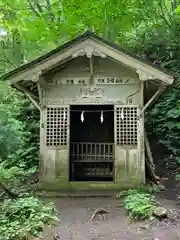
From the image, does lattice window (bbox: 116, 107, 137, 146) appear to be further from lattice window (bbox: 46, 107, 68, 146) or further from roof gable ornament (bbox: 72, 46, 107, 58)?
roof gable ornament (bbox: 72, 46, 107, 58)

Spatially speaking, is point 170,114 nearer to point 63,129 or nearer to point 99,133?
point 99,133

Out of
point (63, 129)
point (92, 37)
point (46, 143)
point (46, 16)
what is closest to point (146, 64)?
point (92, 37)

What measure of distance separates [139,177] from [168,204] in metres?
1.49

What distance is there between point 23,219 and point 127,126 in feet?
15.1

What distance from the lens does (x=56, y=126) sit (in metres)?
9.58

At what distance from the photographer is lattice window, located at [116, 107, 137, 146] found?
30.8 ft

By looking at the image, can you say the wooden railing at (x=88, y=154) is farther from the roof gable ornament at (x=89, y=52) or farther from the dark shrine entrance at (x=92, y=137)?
the roof gable ornament at (x=89, y=52)

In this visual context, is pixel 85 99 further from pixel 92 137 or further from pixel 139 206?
pixel 139 206

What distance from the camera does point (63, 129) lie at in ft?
31.3

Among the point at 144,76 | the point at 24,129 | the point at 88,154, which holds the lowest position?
the point at 88,154

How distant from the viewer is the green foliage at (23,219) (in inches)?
201

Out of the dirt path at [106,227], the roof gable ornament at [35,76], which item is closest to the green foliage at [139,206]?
the dirt path at [106,227]

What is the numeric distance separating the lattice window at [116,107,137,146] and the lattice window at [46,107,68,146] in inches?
64.0

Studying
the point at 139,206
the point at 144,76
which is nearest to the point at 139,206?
the point at 139,206
